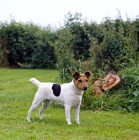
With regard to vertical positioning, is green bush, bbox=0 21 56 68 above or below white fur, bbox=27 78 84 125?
above

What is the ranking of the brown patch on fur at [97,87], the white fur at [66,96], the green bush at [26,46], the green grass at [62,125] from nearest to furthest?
the green grass at [62,125], the white fur at [66,96], the brown patch on fur at [97,87], the green bush at [26,46]

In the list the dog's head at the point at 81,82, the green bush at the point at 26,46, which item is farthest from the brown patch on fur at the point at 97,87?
the green bush at the point at 26,46

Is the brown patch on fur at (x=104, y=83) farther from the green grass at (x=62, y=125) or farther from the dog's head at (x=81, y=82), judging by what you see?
the dog's head at (x=81, y=82)

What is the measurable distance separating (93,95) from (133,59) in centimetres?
188

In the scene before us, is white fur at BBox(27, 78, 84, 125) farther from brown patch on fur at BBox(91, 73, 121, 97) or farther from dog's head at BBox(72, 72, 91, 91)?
brown patch on fur at BBox(91, 73, 121, 97)

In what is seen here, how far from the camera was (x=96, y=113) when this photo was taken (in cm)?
744

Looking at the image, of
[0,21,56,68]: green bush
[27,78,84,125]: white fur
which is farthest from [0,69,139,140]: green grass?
[0,21,56,68]: green bush

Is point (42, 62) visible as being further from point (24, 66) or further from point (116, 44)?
point (116, 44)

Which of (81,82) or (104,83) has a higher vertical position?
(81,82)

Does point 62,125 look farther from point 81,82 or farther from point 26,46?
point 26,46

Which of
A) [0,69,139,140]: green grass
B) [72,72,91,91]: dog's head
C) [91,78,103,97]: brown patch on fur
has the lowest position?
[0,69,139,140]: green grass

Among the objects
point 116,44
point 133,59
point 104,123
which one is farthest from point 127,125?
point 116,44

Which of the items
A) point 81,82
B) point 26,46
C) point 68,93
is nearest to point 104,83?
point 68,93

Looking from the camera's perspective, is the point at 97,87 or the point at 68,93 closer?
the point at 68,93
